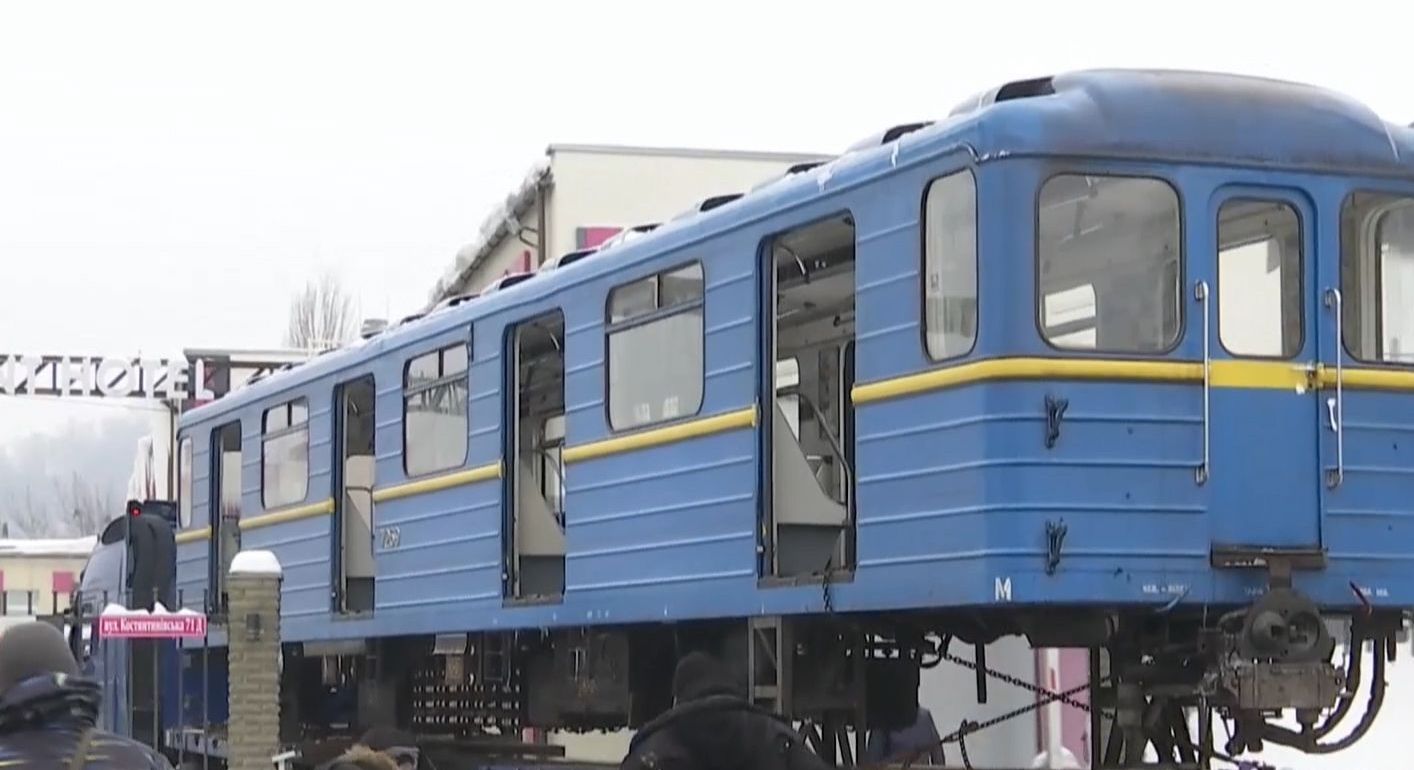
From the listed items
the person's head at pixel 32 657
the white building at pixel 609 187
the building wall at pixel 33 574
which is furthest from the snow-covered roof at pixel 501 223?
the building wall at pixel 33 574

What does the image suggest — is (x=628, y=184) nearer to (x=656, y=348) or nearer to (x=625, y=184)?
(x=625, y=184)

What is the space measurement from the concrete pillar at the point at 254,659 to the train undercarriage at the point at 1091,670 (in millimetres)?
3004

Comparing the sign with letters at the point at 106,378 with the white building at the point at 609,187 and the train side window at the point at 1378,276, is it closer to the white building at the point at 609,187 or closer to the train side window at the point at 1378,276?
the white building at the point at 609,187

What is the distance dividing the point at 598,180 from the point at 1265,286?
42.5 feet

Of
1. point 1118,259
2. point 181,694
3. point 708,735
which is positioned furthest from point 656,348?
point 181,694

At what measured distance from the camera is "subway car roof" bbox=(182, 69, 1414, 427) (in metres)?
8.32

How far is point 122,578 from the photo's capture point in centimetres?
2020

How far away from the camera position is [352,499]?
48.3 feet

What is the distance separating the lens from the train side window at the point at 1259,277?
859cm

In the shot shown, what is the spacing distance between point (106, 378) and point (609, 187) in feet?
53.0

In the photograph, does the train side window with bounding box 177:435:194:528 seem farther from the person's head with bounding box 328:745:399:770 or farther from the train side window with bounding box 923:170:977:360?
the train side window with bounding box 923:170:977:360

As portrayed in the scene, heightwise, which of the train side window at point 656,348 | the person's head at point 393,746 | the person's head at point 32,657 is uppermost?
the train side window at point 656,348

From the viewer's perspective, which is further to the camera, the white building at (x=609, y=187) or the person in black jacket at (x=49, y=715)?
the white building at (x=609, y=187)

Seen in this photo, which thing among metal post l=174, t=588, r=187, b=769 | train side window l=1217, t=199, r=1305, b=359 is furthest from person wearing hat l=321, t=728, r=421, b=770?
metal post l=174, t=588, r=187, b=769
